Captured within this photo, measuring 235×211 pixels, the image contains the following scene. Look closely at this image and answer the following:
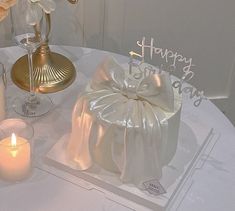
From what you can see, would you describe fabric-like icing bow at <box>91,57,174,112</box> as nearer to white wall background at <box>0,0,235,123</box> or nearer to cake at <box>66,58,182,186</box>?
cake at <box>66,58,182,186</box>

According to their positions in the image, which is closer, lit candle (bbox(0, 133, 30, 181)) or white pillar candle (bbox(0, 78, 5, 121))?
lit candle (bbox(0, 133, 30, 181))

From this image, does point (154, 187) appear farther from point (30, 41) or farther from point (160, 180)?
point (30, 41)

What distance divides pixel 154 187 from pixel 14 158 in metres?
0.29

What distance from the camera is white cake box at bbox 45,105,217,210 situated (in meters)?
1.05

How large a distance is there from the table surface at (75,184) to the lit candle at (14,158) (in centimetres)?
2

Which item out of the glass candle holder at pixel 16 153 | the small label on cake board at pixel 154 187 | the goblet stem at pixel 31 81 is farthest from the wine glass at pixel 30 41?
the small label on cake board at pixel 154 187

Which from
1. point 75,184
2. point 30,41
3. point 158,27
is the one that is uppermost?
point 30,41

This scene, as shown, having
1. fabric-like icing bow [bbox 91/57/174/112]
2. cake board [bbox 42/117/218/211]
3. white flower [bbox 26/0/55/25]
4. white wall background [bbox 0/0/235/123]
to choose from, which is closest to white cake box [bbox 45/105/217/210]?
cake board [bbox 42/117/218/211]

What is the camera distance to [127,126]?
1033mm

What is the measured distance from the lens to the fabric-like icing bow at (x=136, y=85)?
1.06 meters

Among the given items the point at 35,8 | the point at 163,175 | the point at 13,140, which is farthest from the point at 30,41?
the point at 163,175

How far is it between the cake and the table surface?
0.20ft

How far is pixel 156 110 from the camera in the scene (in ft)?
Result: 3.50

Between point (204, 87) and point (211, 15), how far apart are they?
0.97 ft
